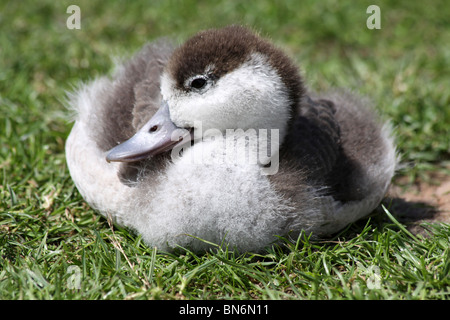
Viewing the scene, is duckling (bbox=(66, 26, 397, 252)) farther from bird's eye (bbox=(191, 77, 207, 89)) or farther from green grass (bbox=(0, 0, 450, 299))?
green grass (bbox=(0, 0, 450, 299))

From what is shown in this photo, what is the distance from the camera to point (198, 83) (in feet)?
9.05

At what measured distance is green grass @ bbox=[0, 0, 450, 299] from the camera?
2.60 m

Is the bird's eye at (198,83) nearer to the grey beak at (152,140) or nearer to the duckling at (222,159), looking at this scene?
the duckling at (222,159)

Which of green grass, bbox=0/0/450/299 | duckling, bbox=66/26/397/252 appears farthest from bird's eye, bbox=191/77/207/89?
green grass, bbox=0/0/450/299

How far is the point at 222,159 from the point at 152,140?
38 centimetres

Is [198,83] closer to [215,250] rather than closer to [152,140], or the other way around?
[152,140]

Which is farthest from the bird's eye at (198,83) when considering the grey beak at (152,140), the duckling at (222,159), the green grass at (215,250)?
the green grass at (215,250)

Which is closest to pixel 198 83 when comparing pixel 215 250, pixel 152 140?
pixel 152 140

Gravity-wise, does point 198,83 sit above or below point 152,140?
above

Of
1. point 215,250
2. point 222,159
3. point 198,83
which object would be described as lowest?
point 215,250

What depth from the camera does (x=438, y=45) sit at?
526 centimetres

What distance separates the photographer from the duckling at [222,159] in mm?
2701
